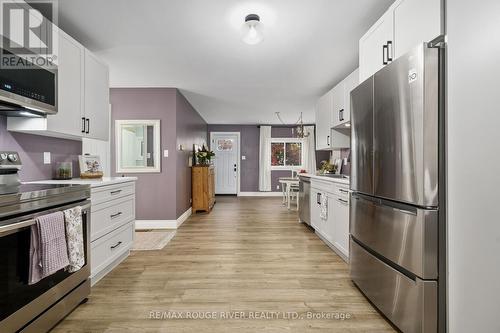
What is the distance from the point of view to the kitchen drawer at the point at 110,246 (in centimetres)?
212

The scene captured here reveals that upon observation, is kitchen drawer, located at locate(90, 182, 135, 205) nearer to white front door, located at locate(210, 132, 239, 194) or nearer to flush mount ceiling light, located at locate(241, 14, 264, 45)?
flush mount ceiling light, located at locate(241, 14, 264, 45)

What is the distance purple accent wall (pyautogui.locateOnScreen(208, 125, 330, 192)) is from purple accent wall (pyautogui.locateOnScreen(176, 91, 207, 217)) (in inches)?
113

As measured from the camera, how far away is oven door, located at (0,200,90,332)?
49.8 inches

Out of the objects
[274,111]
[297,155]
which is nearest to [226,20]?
[274,111]

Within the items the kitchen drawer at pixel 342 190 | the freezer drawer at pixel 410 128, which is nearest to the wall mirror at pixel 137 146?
the kitchen drawer at pixel 342 190

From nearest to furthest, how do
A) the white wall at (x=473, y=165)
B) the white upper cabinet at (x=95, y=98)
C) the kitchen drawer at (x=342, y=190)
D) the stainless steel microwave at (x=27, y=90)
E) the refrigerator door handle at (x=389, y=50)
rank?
the white wall at (x=473, y=165)
the stainless steel microwave at (x=27, y=90)
the refrigerator door handle at (x=389, y=50)
the white upper cabinet at (x=95, y=98)
the kitchen drawer at (x=342, y=190)

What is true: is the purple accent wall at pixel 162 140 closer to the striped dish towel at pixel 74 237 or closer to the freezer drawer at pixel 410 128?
the striped dish towel at pixel 74 237

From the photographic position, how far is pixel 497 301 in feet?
3.45

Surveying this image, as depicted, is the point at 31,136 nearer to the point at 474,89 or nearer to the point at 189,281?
the point at 189,281

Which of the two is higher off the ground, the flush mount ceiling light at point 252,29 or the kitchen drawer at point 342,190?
the flush mount ceiling light at point 252,29

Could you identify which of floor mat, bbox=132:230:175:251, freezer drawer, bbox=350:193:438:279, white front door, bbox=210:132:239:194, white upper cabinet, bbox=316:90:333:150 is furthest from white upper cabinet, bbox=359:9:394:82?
white front door, bbox=210:132:239:194

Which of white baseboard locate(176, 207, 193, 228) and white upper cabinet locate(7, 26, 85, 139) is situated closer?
white upper cabinet locate(7, 26, 85, 139)

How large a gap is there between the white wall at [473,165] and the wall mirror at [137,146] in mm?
4025

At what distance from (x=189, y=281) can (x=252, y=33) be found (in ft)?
7.73
